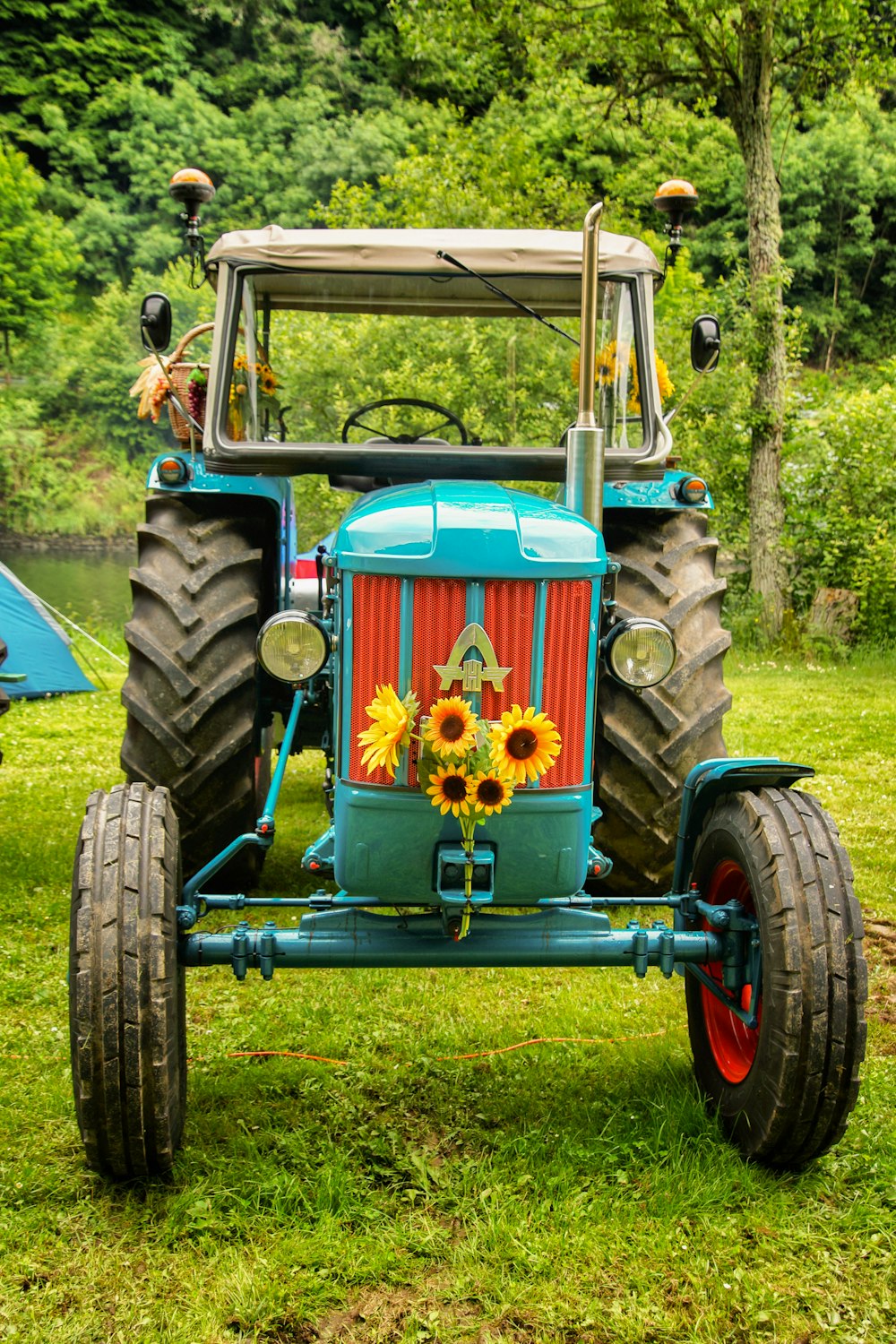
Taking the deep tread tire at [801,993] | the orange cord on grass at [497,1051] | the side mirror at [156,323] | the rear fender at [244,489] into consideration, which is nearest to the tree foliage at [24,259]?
the rear fender at [244,489]

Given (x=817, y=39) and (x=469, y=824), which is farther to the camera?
(x=817, y=39)

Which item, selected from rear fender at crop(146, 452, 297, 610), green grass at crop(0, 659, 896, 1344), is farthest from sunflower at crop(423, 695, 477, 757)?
rear fender at crop(146, 452, 297, 610)

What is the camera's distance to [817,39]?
11.8 metres

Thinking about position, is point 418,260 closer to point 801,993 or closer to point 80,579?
point 801,993

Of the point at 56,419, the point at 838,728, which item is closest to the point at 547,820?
the point at 838,728

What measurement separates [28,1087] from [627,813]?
1.82 m

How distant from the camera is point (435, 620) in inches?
104

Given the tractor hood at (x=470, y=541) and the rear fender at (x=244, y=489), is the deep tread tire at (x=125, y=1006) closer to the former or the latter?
the tractor hood at (x=470, y=541)

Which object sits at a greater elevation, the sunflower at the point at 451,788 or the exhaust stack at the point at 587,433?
the exhaust stack at the point at 587,433

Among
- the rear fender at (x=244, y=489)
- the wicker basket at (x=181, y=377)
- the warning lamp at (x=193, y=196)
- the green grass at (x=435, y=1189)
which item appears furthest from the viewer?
the wicker basket at (x=181, y=377)

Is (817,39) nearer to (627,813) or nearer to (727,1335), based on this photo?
(627,813)

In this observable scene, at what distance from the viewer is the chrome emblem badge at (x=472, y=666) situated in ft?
8.63

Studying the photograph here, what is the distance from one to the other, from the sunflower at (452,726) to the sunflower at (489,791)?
0.07 metres

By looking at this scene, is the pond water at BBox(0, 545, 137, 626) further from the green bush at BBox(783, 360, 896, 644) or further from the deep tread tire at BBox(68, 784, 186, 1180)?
the deep tread tire at BBox(68, 784, 186, 1180)
